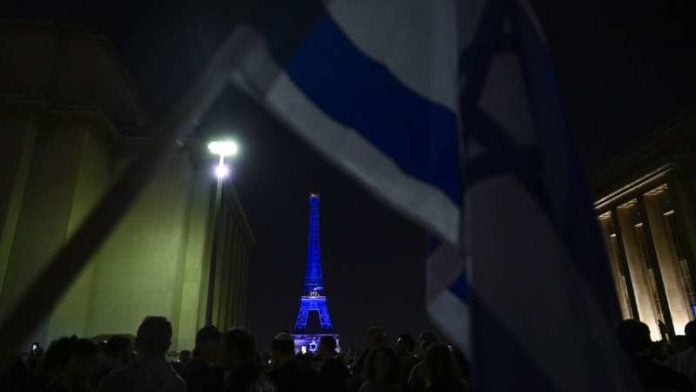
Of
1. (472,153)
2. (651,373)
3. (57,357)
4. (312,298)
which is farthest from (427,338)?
(312,298)

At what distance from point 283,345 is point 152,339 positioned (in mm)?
1410

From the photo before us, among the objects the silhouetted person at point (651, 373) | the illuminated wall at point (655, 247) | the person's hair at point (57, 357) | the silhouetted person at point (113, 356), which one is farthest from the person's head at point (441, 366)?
the illuminated wall at point (655, 247)

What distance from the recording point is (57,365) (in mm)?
3551

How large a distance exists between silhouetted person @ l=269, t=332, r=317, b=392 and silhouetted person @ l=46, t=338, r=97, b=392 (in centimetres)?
159

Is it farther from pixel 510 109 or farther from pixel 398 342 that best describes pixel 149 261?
pixel 510 109

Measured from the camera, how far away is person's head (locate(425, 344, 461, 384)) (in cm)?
371

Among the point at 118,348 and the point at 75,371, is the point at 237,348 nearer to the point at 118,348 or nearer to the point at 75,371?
the point at 75,371

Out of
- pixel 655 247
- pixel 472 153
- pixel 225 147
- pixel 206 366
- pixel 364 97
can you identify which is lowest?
pixel 206 366

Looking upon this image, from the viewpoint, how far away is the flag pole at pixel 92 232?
121 cm

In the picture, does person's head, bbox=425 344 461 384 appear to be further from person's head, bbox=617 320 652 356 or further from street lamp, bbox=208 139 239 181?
street lamp, bbox=208 139 239 181

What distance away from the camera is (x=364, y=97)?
12.6 ft

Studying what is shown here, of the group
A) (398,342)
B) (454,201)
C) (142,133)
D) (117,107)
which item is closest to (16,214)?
(142,133)

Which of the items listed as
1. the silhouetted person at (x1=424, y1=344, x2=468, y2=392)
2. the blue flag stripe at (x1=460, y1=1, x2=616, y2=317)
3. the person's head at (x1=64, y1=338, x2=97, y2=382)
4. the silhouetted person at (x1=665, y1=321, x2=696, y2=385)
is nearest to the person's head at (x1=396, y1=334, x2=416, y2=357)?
the silhouetted person at (x1=424, y1=344, x2=468, y2=392)

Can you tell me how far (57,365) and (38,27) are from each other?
33269mm
